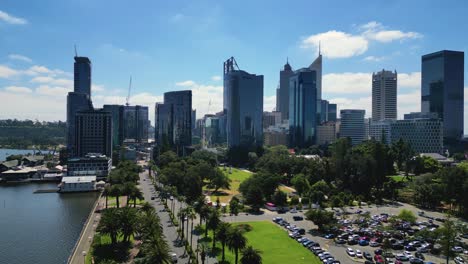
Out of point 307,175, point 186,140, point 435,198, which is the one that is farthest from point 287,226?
point 186,140

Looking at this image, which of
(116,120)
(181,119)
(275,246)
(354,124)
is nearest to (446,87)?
(354,124)

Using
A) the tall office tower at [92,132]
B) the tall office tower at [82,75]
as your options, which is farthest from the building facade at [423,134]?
the tall office tower at [82,75]

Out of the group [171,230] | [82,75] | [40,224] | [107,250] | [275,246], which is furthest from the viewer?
[82,75]

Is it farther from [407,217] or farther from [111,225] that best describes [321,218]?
[111,225]

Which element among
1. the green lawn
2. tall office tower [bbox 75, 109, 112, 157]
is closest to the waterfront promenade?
the green lawn

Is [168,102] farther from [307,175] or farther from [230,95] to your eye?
[307,175]

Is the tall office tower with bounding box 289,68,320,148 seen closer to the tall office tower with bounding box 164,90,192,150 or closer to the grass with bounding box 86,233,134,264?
the tall office tower with bounding box 164,90,192,150
